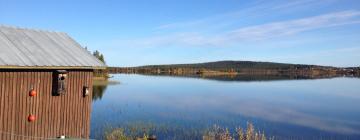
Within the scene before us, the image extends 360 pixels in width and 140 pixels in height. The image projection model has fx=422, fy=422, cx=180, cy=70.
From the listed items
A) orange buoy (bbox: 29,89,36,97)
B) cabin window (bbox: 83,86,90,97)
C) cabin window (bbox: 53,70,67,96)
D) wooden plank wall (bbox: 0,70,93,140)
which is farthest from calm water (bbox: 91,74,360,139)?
orange buoy (bbox: 29,89,36,97)

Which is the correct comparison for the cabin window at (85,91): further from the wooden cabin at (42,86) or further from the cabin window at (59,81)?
the cabin window at (59,81)

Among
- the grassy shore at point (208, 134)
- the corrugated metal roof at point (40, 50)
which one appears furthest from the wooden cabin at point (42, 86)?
the grassy shore at point (208, 134)

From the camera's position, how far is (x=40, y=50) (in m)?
Answer: 17.5

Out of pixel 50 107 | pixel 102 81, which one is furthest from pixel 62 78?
pixel 102 81

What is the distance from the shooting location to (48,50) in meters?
17.8

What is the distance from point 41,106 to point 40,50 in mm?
2396

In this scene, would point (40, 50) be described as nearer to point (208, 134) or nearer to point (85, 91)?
point (85, 91)

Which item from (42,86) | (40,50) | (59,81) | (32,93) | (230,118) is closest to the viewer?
(32,93)

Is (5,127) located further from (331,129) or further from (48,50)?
(331,129)

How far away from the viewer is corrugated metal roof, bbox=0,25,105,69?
15.8 metres

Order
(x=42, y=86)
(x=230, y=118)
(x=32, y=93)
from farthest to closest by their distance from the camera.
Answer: (x=230, y=118), (x=42, y=86), (x=32, y=93)

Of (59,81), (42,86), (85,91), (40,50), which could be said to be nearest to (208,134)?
(85,91)

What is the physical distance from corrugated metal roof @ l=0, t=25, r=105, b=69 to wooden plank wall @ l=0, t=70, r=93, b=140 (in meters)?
0.47

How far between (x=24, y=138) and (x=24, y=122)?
64 centimetres
